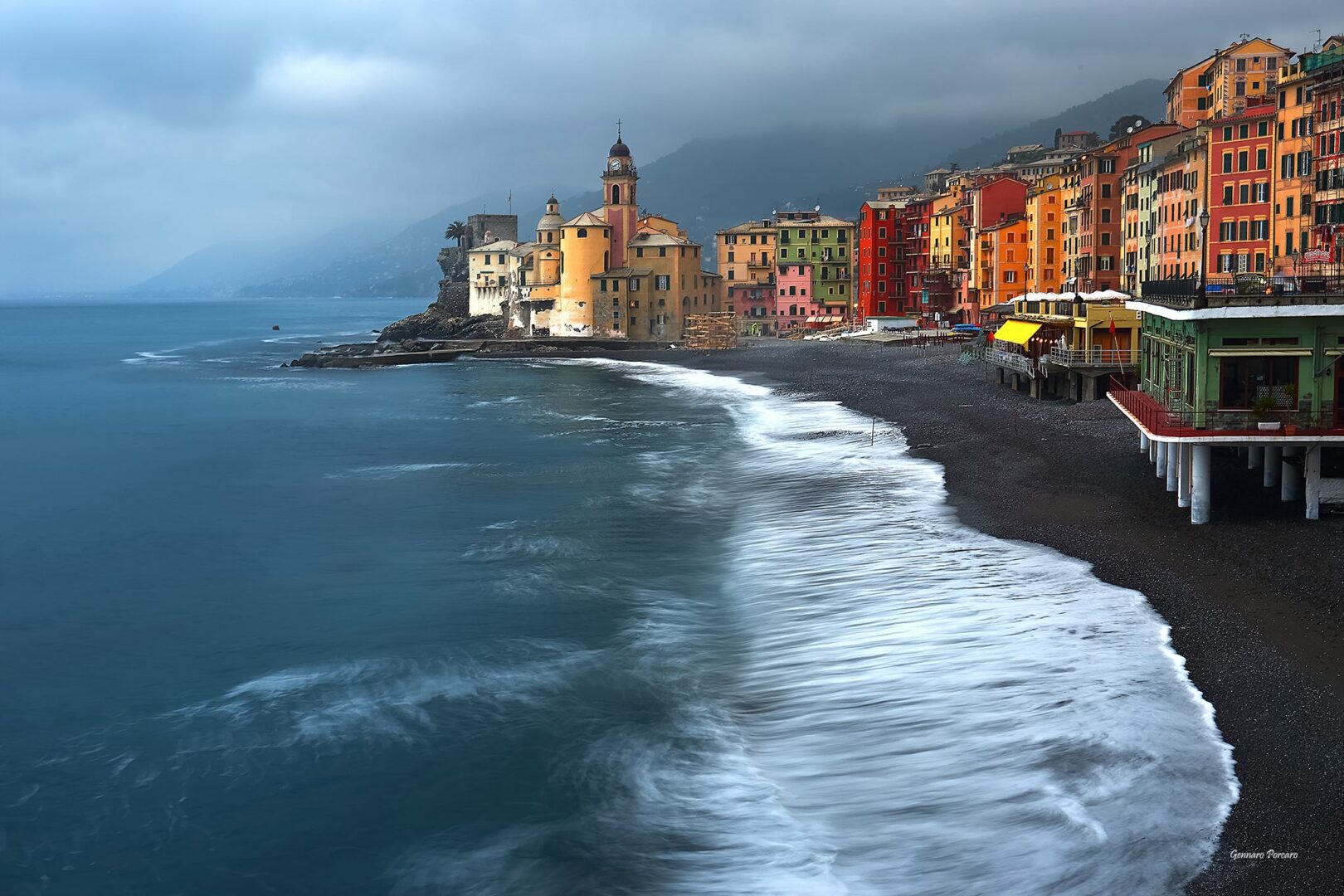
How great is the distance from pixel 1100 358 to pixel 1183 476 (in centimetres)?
2400

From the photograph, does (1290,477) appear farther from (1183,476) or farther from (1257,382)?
(1257,382)

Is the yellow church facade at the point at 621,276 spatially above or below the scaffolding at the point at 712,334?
above

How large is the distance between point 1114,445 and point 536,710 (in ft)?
91.2

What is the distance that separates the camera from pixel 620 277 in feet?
484

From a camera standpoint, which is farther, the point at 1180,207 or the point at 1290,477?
the point at 1180,207

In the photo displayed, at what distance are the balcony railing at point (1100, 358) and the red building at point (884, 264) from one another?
8820cm

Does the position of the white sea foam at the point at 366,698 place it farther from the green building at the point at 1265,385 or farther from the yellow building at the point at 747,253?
the yellow building at the point at 747,253

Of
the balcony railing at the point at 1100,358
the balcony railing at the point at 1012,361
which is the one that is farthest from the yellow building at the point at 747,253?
the balcony railing at the point at 1100,358

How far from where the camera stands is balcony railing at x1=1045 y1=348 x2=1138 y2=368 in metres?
58.2

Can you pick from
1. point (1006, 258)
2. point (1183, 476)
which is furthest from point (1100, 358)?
point (1006, 258)

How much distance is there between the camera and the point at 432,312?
19012 cm

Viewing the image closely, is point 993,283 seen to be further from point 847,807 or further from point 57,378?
point 847,807

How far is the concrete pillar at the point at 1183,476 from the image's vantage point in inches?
1415

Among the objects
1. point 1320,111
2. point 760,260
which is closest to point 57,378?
point 760,260
